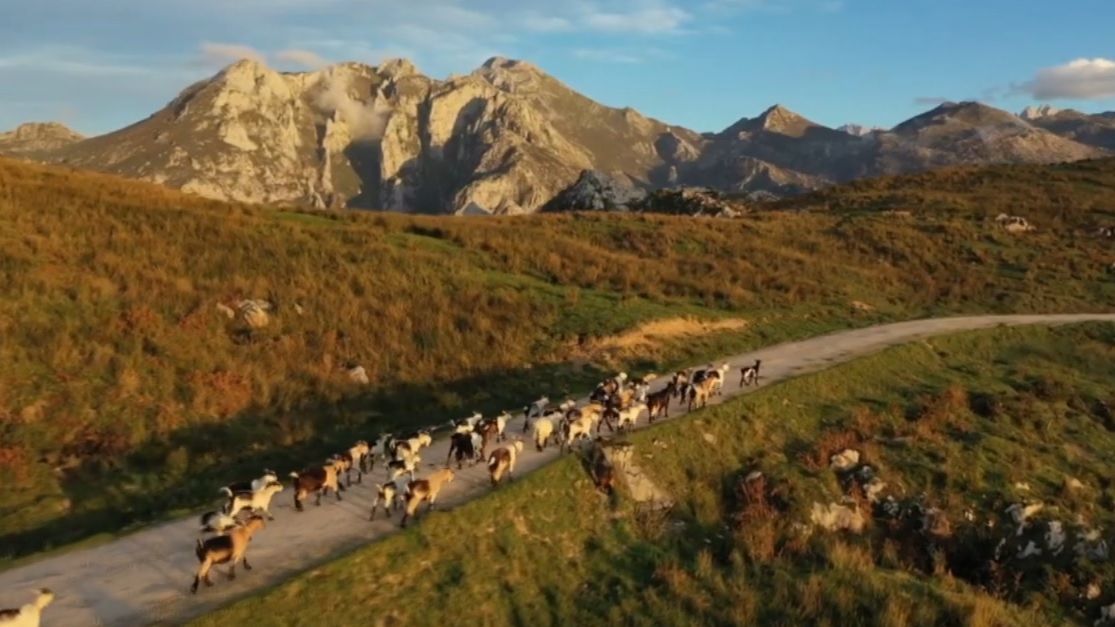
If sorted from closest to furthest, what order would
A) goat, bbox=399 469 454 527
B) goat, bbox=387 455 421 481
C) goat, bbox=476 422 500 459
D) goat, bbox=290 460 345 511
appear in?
1. goat, bbox=399 469 454 527
2. goat, bbox=290 460 345 511
3. goat, bbox=387 455 421 481
4. goat, bbox=476 422 500 459

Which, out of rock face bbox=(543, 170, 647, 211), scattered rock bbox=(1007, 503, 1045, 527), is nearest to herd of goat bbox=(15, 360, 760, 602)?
scattered rock bbox=(1007, 503, 1045, 527)

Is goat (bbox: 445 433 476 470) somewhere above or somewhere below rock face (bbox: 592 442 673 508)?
above

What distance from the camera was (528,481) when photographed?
55.6 ft

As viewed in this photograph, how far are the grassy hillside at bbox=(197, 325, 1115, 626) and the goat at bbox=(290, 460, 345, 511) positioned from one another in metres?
2.94

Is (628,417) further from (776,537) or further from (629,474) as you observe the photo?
(776,537)

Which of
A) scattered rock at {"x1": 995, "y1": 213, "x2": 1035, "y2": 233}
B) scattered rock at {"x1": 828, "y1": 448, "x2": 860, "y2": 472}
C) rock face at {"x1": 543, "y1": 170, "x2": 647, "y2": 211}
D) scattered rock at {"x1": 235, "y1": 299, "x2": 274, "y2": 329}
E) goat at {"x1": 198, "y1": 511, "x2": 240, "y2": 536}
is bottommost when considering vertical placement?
scattered rock at {"x1": 828, "y1": 448, "x2": 860, "y2": 472}

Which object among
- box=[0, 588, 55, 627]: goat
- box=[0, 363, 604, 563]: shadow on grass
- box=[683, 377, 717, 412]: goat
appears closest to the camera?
box=[0, 588, 55, 627]: goat

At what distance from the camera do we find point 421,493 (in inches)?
618

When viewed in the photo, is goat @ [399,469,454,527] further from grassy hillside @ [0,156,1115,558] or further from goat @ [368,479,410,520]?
grassy hillside @ [0,156,1115,558]

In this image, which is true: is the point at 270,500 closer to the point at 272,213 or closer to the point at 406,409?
the point at 406,409

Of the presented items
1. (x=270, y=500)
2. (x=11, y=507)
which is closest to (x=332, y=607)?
(x=270, y=500)

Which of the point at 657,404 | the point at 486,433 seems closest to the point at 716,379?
the point at 657,404

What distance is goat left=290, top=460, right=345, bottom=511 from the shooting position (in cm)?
1636

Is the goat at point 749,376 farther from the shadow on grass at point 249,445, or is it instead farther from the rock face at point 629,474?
the rock face at point 629,474
